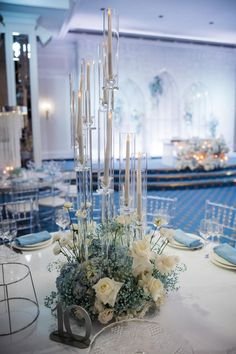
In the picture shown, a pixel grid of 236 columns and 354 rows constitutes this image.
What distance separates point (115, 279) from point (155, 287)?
7.0 inches

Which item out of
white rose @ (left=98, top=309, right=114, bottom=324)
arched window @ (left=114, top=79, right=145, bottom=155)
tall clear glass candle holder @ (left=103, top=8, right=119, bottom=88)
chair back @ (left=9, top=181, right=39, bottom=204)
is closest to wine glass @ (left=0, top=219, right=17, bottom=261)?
white rose @ (left=98, top=309, right=114, bottom=324)

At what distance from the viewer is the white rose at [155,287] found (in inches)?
55.7

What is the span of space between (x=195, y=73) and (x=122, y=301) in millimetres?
13611

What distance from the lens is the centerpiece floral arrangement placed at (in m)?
1.38

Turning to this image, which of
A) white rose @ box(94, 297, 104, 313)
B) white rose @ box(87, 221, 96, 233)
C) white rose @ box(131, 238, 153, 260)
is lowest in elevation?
white rose @ box(94, 297, 104, 313)

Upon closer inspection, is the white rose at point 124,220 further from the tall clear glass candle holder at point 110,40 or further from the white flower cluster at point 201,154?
the white flower cluster at point 201,154

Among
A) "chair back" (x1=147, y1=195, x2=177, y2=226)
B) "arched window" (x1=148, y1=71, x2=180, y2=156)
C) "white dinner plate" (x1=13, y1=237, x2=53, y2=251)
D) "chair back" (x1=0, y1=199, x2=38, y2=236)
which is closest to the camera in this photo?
"white dinner plate" (x1=13, y1=237, x2=53, y2=251)

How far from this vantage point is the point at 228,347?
1.29 m

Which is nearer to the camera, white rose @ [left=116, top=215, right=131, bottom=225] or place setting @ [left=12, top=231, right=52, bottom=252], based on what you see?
white rose @ [left=116, top=215, right=131, bottom=225]

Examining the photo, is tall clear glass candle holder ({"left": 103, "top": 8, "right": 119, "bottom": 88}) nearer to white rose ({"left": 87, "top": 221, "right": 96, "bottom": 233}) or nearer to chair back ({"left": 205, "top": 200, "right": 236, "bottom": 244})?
white rose ({"left": 87, "top": 221, "right": 96, "bottom": 233})

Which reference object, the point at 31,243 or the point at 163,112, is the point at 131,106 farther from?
the point at 31,243

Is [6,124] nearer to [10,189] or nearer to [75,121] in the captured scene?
[10,189]

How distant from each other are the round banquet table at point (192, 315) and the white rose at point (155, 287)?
124mm

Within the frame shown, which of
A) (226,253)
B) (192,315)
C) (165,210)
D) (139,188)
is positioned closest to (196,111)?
(165,210)
